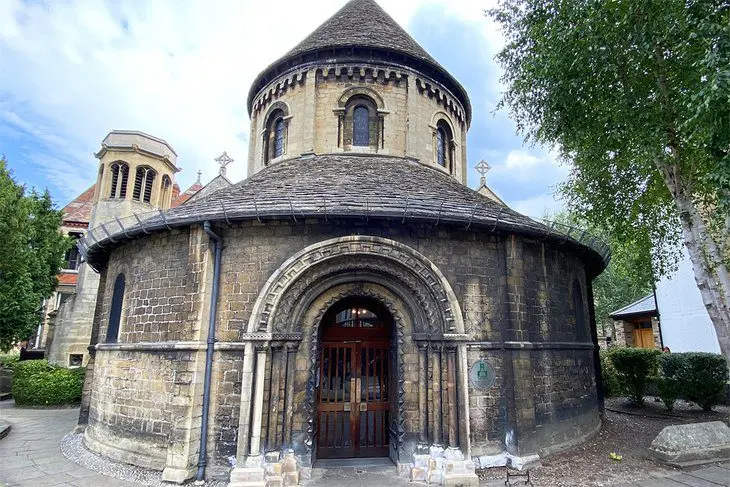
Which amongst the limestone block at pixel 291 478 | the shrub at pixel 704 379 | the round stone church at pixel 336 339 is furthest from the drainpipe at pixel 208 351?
the shrub at pixel 704 379

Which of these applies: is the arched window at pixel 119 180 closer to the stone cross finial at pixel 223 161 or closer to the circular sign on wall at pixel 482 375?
the stone cross finial at pixel 223 161

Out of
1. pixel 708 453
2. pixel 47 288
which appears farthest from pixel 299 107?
pixel 47 288

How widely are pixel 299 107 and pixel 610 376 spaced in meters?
15.5

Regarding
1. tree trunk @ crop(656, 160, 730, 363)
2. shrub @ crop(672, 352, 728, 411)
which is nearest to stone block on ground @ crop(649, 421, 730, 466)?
tree trunk @ crop(656, 160, 730, 363)

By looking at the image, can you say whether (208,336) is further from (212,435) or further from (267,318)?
(212,435)

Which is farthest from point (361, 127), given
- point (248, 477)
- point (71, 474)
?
point (71, 474)

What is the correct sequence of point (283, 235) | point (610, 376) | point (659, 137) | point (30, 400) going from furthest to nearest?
point (610, 376) → point (30, 400) → point (659, 137) → point (283, 235)

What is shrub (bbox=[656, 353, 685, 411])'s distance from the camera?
13.8 m

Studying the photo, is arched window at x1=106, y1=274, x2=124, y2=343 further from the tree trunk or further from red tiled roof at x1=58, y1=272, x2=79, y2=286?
red tiled roof at x1=58, y1=272, x2=79, y2=286

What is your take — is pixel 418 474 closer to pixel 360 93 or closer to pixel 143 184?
pixel 360 93

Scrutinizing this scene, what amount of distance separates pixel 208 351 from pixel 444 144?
933 centimetres

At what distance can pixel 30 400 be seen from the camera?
1602 centimetres

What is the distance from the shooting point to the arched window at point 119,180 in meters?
23.3

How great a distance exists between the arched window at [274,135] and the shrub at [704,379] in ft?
47.3
